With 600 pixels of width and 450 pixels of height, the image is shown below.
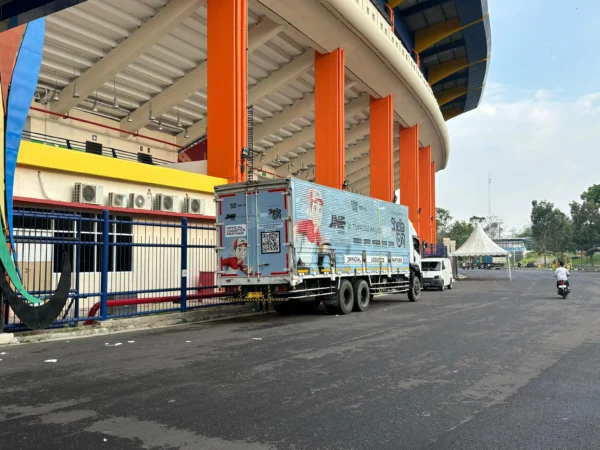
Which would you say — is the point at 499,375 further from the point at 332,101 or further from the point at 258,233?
the point at 332,101

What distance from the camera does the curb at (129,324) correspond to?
32.2ft

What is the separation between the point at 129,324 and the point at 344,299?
6.23 metres

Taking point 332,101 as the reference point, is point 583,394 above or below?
below

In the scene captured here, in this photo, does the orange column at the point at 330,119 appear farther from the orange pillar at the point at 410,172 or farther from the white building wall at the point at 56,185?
the orange pillar at the point at 410,172

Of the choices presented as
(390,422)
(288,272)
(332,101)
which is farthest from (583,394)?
(332,101)

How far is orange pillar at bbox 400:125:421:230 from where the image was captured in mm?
40781

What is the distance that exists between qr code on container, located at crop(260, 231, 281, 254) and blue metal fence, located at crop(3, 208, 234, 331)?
81.1 inches

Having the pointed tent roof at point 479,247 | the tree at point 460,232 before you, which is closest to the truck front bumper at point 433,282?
the pointed tent roof at point 479,247

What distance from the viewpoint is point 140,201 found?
53.6ft

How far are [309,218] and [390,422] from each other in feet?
30.3

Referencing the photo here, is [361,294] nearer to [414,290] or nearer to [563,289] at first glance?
[414,290]

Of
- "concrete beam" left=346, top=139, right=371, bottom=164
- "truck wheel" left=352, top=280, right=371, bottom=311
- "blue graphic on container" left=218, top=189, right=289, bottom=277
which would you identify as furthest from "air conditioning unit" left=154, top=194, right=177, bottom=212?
"concrete beam" left=346, top=139, right=371, bottom=164

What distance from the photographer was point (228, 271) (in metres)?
13.8

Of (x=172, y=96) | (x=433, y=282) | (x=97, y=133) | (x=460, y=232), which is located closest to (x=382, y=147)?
(x=433, y=282)
